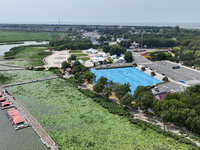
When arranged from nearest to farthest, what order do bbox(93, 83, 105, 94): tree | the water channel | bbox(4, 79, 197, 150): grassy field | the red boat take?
the water channel < bbox(4, 79, 197, 150): grassy field < the red boat < bbox(93, 83, 105, 94): tree

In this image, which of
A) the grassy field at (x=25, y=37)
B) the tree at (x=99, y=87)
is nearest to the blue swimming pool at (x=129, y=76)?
the tree at (x=99, y=87)

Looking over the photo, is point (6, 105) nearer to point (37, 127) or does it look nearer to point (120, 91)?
point (37, 127)

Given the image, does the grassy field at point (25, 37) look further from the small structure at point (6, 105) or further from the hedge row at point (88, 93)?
the hedge row at point (88, 93)

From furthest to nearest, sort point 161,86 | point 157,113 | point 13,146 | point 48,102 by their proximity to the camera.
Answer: point 161,86
point 48,102
point 157,113
point 13,146

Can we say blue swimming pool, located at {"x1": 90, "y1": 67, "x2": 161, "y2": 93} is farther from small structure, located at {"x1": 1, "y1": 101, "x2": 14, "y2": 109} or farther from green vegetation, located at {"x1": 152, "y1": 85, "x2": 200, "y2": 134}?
small structure, located at {"x1": 1, "y1": 101, "x2": 14, "y2": 109}

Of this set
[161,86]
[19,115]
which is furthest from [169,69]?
[19,115]

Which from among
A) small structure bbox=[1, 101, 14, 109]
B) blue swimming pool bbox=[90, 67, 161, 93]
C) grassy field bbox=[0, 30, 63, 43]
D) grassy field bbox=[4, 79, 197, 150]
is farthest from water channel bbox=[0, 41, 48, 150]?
grassy field bbox=[0, 30, 63, 43]

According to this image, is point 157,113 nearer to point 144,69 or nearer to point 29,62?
point 144,69
